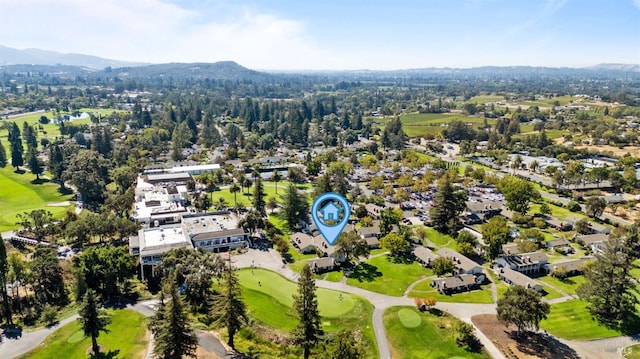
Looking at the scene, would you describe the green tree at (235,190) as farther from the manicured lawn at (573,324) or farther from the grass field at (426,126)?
the grass field at (426,126)

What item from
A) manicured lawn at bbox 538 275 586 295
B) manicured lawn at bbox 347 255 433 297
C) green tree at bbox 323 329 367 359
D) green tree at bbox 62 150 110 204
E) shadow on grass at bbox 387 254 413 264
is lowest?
manicured lawn at bbox 538 275 586 295

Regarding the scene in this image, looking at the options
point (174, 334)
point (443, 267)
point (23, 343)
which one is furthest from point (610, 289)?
point (23, 343)

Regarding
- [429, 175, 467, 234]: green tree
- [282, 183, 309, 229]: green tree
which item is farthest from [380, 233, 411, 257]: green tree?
[282, 183, 309, 229]: green tree

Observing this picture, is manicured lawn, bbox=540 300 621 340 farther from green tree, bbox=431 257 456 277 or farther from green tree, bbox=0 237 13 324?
green tree, bbox=0 237 13 324

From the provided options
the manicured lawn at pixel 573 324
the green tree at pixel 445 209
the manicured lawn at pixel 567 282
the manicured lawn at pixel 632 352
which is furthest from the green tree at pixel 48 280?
the manicured lawn at pixel 567 282

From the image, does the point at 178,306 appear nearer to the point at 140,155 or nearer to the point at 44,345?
the point at 44,345

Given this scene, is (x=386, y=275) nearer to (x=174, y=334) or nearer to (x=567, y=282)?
(x=567, y=282)
